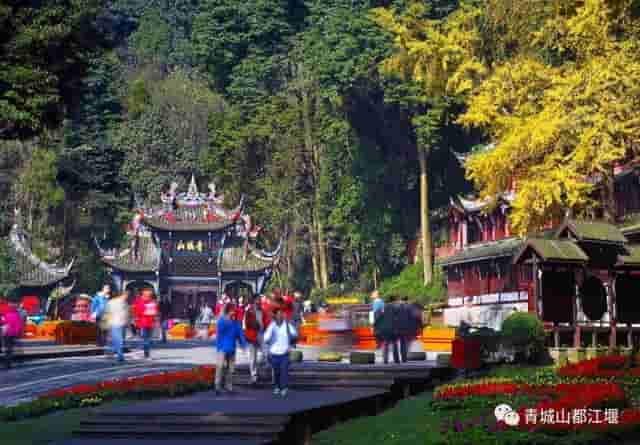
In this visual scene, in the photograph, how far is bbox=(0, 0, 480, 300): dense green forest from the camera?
231 ft

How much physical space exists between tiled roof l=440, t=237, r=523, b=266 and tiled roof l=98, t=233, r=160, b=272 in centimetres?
2032

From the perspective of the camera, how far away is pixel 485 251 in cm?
6006

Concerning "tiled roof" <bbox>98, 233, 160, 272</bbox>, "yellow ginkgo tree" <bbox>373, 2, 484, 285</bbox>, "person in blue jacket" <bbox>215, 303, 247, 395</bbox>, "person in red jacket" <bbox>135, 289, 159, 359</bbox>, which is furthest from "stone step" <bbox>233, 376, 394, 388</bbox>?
"tiled roof" <bbox>98, 233, 160, 272</bbox>

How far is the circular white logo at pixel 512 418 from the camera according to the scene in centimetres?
1663

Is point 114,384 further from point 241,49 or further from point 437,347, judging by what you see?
point 241,49

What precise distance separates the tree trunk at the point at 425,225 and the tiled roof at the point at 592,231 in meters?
34.0

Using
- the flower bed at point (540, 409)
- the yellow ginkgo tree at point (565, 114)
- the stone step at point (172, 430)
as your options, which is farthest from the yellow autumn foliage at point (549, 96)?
the stone step at point (172, 430)

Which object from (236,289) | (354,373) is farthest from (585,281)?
(236,289)

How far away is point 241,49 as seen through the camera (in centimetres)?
9244

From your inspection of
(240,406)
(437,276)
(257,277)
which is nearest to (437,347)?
(240,406)

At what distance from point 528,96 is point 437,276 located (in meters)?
29.1

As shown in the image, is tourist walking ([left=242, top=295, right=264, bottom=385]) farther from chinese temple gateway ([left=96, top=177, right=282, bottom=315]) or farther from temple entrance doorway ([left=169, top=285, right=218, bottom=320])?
temple entrance doorway ([left=169, top=285, right=218, bottom=320])

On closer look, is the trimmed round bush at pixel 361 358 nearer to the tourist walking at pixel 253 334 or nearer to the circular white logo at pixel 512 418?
the tourist walking at pixel 253 334

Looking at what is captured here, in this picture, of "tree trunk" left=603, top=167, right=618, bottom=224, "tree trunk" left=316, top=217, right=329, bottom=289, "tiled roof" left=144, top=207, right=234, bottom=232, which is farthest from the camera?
"tree trunk" left=316, top=217, right=329, bottom=289
